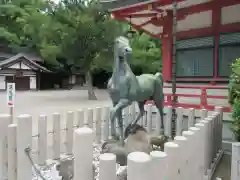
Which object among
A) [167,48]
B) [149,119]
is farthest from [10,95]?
[167,48]

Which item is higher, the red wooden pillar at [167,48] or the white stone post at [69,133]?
the red wooden pillar at [167,48]

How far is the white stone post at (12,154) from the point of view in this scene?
2707mm

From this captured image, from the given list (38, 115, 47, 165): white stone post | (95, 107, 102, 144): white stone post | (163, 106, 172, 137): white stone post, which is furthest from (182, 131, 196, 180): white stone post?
(163, 106, 172, 137): white stone post

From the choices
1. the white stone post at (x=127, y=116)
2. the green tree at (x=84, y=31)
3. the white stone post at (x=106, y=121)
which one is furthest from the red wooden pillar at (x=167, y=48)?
the green tree at (x=84, y=31)

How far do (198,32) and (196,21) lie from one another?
39cm

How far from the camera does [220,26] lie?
6938 millimetres

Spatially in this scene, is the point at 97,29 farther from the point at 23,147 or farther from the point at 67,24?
the point at 23,147

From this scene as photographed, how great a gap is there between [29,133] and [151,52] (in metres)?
17.0

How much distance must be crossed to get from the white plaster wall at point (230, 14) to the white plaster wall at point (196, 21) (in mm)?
405

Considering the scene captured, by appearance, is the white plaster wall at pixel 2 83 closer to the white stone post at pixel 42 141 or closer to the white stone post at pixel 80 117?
the white stone post at pixel 80 117

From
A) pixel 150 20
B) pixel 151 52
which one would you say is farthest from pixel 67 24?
pixel 150 20

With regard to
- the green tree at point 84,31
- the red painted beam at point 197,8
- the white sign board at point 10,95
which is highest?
the green tree at point 84,31

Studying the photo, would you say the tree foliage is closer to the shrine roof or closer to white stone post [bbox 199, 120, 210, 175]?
the shrine roof

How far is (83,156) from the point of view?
1.79 meters
